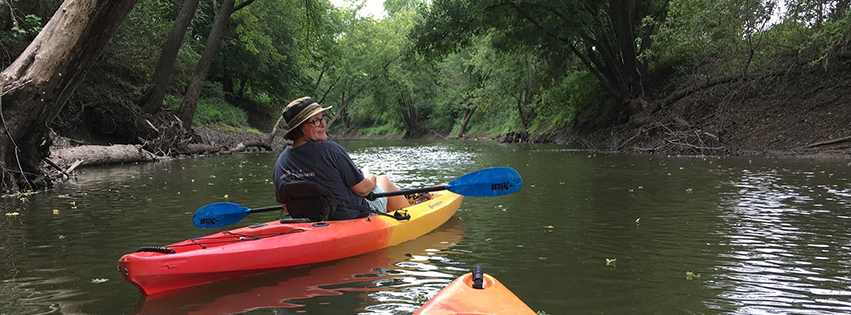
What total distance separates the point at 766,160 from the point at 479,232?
33.1ft

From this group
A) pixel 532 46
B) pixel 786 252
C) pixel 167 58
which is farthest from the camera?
pixel 532 46

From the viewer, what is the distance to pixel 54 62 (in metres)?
7.11

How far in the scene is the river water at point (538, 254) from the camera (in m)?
3.32

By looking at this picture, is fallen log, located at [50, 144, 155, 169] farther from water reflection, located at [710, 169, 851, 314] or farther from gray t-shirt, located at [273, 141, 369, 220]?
water reflection, located at [710, 169, 851, 314]

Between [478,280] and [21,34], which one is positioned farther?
[21,34]

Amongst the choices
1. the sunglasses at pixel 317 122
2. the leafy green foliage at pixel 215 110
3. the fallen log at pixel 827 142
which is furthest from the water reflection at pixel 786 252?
the leafy green foliage at pixel 215 110

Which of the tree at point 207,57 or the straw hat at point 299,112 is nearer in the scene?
the straw hat at point 299,112

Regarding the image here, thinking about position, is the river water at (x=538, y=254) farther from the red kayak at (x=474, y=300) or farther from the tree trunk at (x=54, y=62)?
the tree trunk at (x=54, y=62)

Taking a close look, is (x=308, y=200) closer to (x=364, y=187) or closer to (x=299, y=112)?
(x=364, y=187)

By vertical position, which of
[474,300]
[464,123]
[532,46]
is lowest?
[474,300]

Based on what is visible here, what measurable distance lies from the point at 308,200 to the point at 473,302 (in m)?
2.75

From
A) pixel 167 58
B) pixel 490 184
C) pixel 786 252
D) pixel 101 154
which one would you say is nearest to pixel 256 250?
pixel 490 184

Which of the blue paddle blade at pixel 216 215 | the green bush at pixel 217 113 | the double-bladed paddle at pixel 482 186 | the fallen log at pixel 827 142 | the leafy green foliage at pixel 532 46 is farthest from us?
the green bush at pixel 217 113

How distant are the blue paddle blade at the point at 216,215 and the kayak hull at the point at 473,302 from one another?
3.43 m
